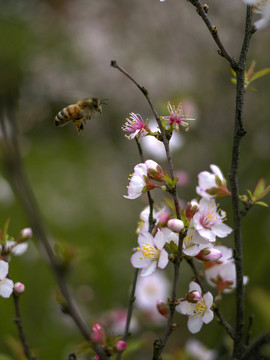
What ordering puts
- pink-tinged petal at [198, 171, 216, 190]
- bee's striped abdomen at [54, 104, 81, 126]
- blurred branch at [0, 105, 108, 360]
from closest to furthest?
1. blurred branch at [0, 105, 108, 360]
2. pink-tinged petal at [198, 171, 216, 190]
3. bee's striped abdomen at [54, 104, 81, 126]

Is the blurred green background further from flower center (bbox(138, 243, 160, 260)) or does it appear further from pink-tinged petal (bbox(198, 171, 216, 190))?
pink-tinged petal (bbox(198, 171, 216, 190))

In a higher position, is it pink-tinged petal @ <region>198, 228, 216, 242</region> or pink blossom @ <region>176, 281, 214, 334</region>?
pink-tinged petal @ <region>198, 228, 216, 242</region>

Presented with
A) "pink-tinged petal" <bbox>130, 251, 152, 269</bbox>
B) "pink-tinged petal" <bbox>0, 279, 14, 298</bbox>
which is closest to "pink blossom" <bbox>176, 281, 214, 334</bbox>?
"pink-tinged petal" <bbox>130, 251, 152, 269</bbox>

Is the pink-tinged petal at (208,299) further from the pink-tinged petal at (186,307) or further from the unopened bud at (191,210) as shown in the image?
the unopened bud at (191,210)


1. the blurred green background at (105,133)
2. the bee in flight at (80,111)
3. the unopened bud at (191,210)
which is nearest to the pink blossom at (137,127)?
the unopened bud at (191,210)

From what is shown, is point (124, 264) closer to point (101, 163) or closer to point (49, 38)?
point (101, 163)

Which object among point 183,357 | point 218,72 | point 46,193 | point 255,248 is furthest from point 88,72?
point 183,357
